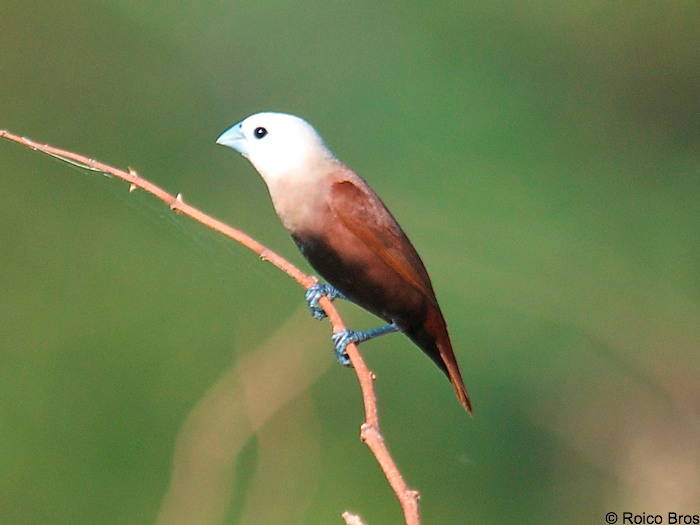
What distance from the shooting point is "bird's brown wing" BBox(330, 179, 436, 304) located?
1321mm

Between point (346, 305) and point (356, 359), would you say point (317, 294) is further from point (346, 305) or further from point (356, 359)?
point (346, 305)

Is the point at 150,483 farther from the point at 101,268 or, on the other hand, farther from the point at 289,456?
the point at 101,268

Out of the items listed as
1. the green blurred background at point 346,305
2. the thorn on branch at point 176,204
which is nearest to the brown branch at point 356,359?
the thorn on branch at point 176,204

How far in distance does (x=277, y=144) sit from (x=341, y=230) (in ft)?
0.43

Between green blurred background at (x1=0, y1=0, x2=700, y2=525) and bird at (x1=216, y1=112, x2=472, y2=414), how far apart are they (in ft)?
1.32

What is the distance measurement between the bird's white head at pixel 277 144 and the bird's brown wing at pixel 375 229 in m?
0.05

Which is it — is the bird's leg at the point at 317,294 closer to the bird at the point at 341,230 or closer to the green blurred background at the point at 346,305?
the bird at the point at 341,230

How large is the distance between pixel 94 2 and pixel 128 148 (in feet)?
1.76

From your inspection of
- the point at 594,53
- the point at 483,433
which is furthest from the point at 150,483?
the point at 594,53

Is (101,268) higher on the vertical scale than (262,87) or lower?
lower

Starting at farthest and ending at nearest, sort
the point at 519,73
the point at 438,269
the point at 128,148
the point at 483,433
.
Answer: the point at 519,73 → the point at 128,148 → the point at 438,269 → the point at 483,433

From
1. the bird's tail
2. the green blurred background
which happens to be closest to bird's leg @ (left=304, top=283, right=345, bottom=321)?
the bird's tail

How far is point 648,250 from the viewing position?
2779mm

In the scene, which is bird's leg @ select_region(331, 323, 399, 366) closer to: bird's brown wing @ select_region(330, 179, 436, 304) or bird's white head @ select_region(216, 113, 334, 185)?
bird's brown wing @ select_region(330, 179, 436, 304)
